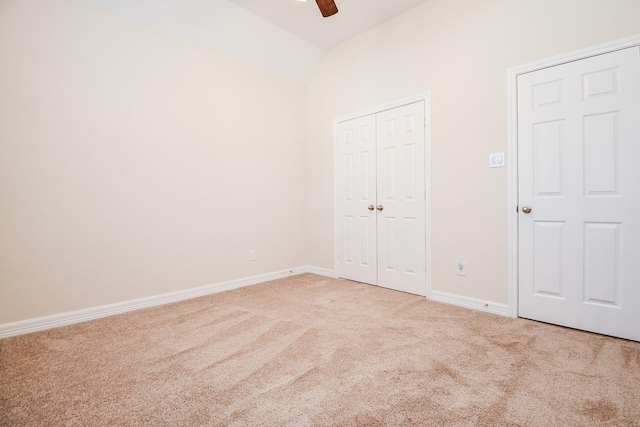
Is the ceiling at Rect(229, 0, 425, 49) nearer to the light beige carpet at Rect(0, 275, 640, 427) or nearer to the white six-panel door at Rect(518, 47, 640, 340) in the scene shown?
the white six-panel door at Rect(518, 47, 640, 340)

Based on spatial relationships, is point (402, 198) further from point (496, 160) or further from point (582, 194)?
point (582, 194)

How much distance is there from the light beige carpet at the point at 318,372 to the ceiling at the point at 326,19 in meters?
3.14

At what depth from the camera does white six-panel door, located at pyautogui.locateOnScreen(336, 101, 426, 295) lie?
323 centimetres

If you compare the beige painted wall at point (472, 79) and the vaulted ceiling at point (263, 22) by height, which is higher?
the vaulted ceiling at point (263, 22)

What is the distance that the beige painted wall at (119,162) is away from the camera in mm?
2346

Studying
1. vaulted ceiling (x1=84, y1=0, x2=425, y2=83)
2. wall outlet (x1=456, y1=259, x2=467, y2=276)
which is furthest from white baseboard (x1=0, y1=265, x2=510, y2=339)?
vaulted ceiling (x1=84, y1=0, x2=425, y2=83)

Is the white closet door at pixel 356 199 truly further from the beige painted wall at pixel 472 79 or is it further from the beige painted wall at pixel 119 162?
the beige painted wall at pixel 119 162

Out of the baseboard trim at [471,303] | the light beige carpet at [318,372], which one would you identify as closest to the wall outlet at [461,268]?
the baseboard trim at [471,303]

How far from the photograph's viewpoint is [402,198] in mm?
3363

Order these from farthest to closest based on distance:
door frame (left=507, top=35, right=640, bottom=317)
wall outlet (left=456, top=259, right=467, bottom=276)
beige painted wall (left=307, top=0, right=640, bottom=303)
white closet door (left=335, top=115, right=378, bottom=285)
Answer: white closet door (left=335, top=115, right=378, bottom=285) < wall outlet (left=456, top=259, right=467, bottom=276) < door frame (left=507, top=35, right=640, bottom=317) < beige painted wall (left=307, top=0, right=640, bottom=303)

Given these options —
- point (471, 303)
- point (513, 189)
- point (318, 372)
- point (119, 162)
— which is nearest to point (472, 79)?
point (513, 189)

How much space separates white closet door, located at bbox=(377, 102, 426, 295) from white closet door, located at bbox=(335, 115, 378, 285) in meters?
0.11

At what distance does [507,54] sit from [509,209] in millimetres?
1326

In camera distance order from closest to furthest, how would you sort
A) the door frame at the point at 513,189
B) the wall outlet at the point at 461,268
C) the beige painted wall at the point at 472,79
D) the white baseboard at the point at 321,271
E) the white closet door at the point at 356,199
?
the beige painted wall at the point at 472,79 → the door frame at the point at 513,189 → the wall outlet at the point at 461,268 → the white closet door at the point at 356,199 → the white baseboard at the point at 321,271
